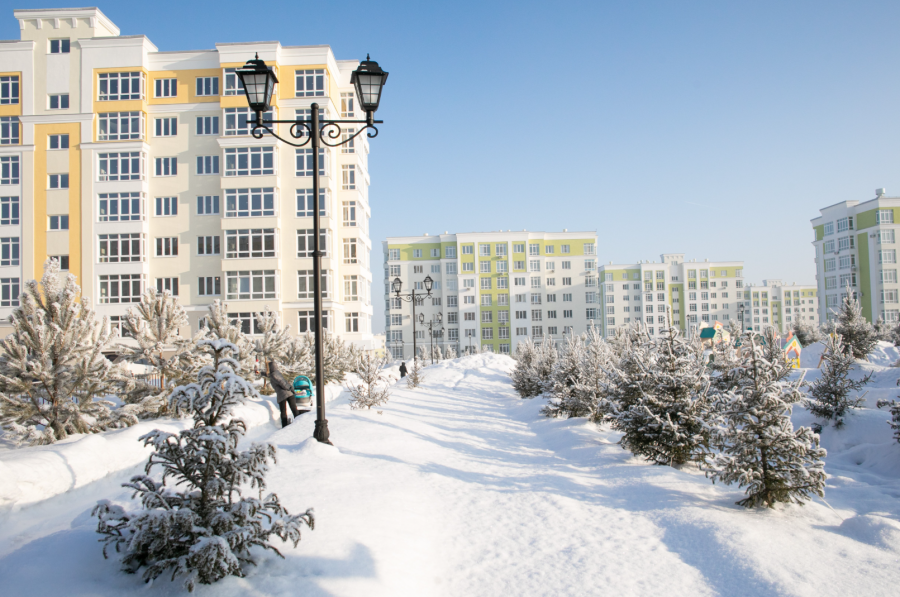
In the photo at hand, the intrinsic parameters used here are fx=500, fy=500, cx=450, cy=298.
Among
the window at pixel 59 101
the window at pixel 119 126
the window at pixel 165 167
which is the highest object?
the window at pixel 59 101

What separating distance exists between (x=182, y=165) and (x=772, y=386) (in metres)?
36.9

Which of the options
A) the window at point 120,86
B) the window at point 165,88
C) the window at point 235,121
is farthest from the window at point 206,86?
the window at point 120,86

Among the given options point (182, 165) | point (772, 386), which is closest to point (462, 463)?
point (772, 386)

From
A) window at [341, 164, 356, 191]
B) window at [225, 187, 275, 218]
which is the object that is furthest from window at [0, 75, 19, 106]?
window at [341, 164, 356, 191]

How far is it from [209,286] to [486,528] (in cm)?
3306

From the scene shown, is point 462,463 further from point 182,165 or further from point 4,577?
point 182,165

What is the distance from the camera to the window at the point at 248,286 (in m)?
33.2

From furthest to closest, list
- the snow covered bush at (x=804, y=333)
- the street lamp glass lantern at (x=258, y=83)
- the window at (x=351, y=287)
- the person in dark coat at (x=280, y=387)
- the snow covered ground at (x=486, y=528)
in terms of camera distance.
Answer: the snow covered bush at (x=804, y=333) < the window at (x=351, y=287) < the person in dark coat at (x=280, y=387) < the street lamp glass lantern at (x=258, y=83) < the snow covered ground at (x=486, y=528)

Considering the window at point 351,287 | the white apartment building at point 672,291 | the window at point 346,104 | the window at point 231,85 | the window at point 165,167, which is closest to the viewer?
the window at point 231,85

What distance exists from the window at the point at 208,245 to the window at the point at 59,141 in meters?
10.7

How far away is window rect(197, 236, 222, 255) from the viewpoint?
33.9 metres

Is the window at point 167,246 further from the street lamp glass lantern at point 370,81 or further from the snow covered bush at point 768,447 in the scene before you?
the snow covered bush at point 768,447

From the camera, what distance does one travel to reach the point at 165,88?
3400 cm

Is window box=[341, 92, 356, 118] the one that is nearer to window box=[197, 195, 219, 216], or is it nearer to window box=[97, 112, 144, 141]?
window box=[197, 195, 219, 216]
